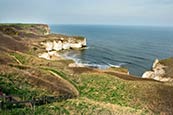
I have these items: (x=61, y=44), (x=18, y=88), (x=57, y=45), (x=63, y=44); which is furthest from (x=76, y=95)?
(x=63, y=44)

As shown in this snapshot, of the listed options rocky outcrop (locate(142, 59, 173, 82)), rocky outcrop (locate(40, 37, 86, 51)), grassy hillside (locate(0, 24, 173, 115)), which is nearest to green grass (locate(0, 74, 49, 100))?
grassy hillside (locate(0, 24, 173, 115))

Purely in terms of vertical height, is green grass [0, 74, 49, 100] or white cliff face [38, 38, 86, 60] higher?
green grass [0, 74, 49, 100]

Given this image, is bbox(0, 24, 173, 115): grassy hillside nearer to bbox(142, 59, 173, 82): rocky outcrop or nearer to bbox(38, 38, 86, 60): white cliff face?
Answer: bbox(142, 59, 173, 82): rocky outcrop

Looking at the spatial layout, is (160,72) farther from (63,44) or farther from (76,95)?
(63,44)

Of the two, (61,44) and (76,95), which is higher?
(76,95)

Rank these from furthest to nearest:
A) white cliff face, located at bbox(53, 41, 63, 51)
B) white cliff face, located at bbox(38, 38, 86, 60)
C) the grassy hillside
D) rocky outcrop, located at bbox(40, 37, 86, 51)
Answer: white cliff face, located at bbox(53, 41, 63, 51) < rocky outcrop, located at bbox(40, 37, 86, 51) < white cliff face, located at bbox(38, 38, 86, 60) < the grassy hillside

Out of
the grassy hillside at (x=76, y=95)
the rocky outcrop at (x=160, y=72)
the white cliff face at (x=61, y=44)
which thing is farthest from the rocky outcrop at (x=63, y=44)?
the grassy hillside at (x=76, y=95)

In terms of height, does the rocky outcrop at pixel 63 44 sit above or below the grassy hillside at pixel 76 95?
below

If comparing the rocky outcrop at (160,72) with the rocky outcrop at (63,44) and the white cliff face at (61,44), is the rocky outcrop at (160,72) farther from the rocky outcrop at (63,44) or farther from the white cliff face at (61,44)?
the rocky outcrop at (63,44)

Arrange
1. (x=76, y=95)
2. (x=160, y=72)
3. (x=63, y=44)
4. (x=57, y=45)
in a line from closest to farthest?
(x=76, y=95) < (x=160, y=72) < (x=57, y=45) < (x=63, y=44)

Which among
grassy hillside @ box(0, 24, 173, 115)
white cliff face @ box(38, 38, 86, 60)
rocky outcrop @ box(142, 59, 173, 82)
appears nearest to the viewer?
grassy hillside @ box(0, 24, 173, 115)

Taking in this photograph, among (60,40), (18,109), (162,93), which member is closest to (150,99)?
(162,93)

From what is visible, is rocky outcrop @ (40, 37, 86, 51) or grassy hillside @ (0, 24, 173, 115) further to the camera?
rocky outcrop @ (40, 37, 86, 51)

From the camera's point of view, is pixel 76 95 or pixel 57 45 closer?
pixel 76 95
